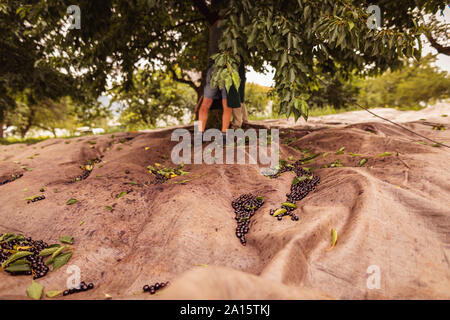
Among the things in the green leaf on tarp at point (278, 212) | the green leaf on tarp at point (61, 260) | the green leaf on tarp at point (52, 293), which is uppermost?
the green leaf on tarp at point (278, 212)

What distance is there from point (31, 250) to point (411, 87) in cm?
2265

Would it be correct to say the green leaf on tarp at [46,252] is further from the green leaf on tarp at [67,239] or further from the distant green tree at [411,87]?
the distant green tree at [411,87]

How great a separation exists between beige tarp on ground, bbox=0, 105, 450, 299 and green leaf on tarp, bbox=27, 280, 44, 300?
0.27ft

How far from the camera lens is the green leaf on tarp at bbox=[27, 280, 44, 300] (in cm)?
171

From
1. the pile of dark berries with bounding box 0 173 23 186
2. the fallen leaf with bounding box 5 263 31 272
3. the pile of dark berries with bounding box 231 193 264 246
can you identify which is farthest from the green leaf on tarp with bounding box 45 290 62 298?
the pile of dark berries with bounding box 0 173 23 186

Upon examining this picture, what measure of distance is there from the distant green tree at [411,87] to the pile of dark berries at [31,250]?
1698 cm

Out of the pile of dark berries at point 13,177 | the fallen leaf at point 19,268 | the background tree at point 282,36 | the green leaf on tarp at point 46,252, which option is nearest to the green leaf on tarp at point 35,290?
the fallen leaf at point 19,268

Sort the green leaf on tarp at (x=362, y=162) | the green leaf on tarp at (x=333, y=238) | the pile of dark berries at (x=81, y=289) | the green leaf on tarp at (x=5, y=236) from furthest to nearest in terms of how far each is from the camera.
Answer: the green leaf on tarp at (x=362, y=162)
the green leaf on tarp at (x=5, y=236)
the green leaf on tarp at (x=333, y=238)
the pile of dark berries at (x=81, y=289)

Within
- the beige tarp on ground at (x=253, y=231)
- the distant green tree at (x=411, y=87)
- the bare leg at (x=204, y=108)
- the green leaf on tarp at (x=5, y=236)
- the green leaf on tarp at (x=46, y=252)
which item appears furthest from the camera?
the distant green tree at (x=411, y=87)

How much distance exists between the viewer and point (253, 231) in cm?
229

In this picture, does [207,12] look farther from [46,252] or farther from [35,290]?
[35,290]

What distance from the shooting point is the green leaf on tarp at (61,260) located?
2057mm
